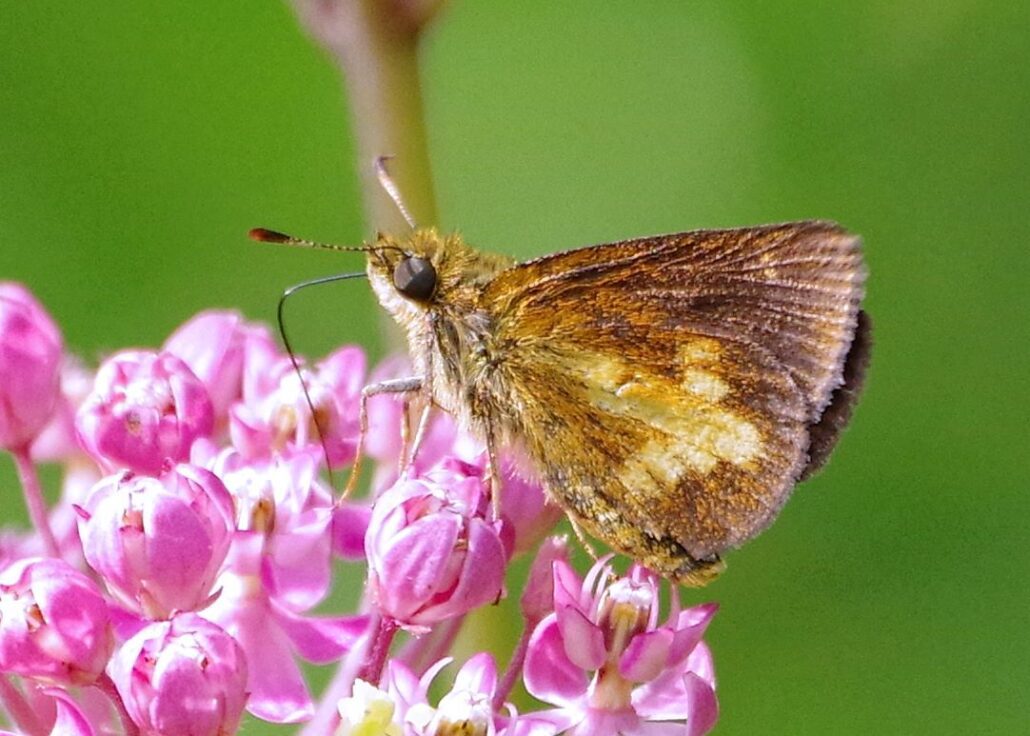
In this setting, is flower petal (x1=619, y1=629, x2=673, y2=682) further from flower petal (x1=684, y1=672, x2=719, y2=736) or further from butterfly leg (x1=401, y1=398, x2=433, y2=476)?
butterfly leg (x1=401, y1=398, x2=433, y2=476)

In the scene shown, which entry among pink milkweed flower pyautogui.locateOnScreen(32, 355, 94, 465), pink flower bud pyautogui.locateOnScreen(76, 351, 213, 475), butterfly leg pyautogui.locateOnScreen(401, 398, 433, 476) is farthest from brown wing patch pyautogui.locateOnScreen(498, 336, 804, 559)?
pink milkweed flower pyautogui.locateOnScreen(32, 355, 94, 465)

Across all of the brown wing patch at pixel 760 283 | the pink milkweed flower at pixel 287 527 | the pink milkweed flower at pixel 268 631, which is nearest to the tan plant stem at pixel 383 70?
the brown wing patch at pixel 760 283

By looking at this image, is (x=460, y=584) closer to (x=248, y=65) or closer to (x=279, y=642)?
(x=279, y=642)

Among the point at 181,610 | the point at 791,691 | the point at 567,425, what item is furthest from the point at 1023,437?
the point at 181,610

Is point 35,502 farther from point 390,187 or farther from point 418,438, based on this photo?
point 390,187

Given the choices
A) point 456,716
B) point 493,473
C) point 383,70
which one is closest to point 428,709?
point 456,716
